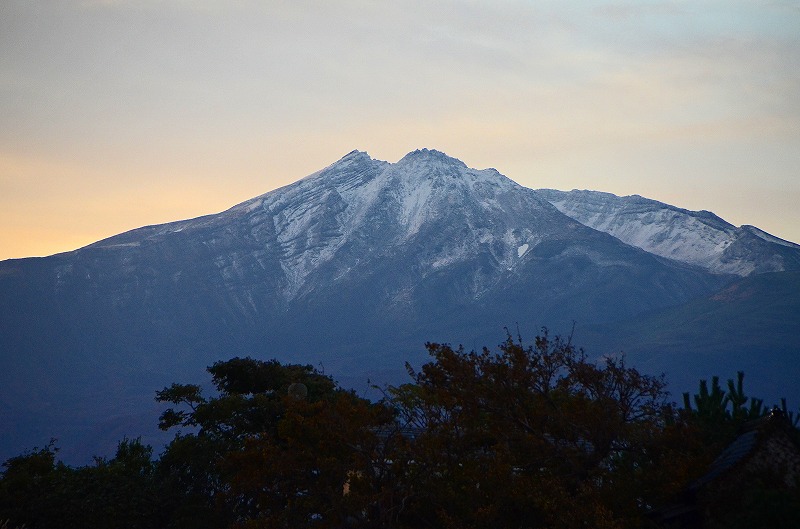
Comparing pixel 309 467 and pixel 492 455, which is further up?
pixel 309 467

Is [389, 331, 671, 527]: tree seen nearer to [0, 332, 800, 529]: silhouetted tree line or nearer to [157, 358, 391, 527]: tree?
[0, 332, 800, 529]: silhouetted tree line

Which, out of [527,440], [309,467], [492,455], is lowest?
[492,455]

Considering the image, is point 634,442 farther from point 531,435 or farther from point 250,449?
point 250,449

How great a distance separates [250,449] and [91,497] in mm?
8737

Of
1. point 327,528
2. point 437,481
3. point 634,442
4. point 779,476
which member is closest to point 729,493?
point 779,476

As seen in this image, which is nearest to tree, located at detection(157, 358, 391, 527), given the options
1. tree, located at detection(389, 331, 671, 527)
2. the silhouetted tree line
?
the silhouetted tree line

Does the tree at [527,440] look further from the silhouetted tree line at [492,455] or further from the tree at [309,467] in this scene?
the tree at [309,467]

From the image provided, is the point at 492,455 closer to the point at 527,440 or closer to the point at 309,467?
the point at 527,440

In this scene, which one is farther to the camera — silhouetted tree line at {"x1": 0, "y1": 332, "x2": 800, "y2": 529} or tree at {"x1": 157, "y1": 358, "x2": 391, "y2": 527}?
tree at {"x1": 157, "y1": 358, "x2": 391, "y2": 527}

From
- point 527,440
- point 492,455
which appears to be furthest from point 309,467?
point 527,440

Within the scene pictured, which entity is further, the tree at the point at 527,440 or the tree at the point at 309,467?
the tree at the point at 309,467

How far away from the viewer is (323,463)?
2650 cm

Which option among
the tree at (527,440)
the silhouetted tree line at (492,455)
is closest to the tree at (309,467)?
the silhouetted tree line at (492,455)

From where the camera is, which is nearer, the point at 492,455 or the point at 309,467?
the point at 309,467
